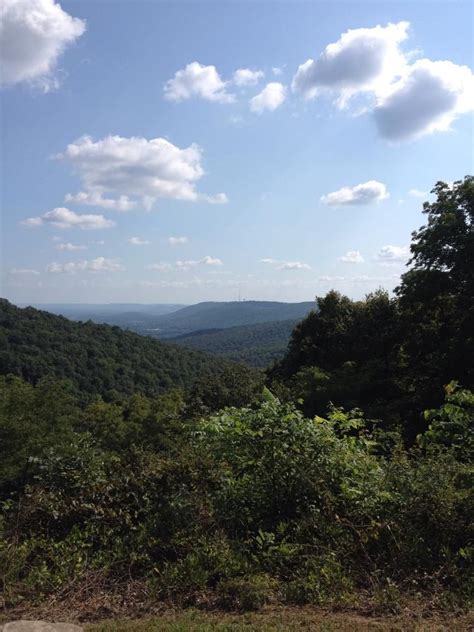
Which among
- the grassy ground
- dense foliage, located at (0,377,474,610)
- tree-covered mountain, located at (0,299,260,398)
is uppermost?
dense foliage, located at (0,377,474,610)

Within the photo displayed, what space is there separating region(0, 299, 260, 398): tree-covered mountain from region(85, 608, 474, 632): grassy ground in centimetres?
6892

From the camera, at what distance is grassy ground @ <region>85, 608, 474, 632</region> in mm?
3293

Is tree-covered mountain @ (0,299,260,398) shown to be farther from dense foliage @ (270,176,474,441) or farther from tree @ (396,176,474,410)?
tree @ (396,176,474,410)

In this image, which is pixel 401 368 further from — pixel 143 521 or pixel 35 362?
pixel 35 362

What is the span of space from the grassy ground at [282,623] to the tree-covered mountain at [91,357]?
68918 millimetres

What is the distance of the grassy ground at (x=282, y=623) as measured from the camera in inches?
130

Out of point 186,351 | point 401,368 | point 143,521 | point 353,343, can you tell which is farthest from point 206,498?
point 186,351

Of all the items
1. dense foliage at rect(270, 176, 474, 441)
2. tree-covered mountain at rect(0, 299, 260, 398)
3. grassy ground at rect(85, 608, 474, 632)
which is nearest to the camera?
grassy ground at rect(85, 608, 474, 632)

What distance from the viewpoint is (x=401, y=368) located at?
21781 mm

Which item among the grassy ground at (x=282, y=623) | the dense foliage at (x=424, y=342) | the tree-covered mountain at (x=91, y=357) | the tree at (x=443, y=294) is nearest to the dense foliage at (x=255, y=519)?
the grassy ground at (x=282, y=623)

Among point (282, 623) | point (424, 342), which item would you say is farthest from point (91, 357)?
point (282, 623)

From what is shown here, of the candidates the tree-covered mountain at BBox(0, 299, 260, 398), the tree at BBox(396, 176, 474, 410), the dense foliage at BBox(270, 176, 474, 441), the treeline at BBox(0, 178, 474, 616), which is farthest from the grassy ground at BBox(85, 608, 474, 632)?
the tree-covered mountain at BBox(0, 299, 260, 398)

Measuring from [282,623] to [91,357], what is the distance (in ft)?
304

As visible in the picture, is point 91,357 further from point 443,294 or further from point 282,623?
point 282,623
